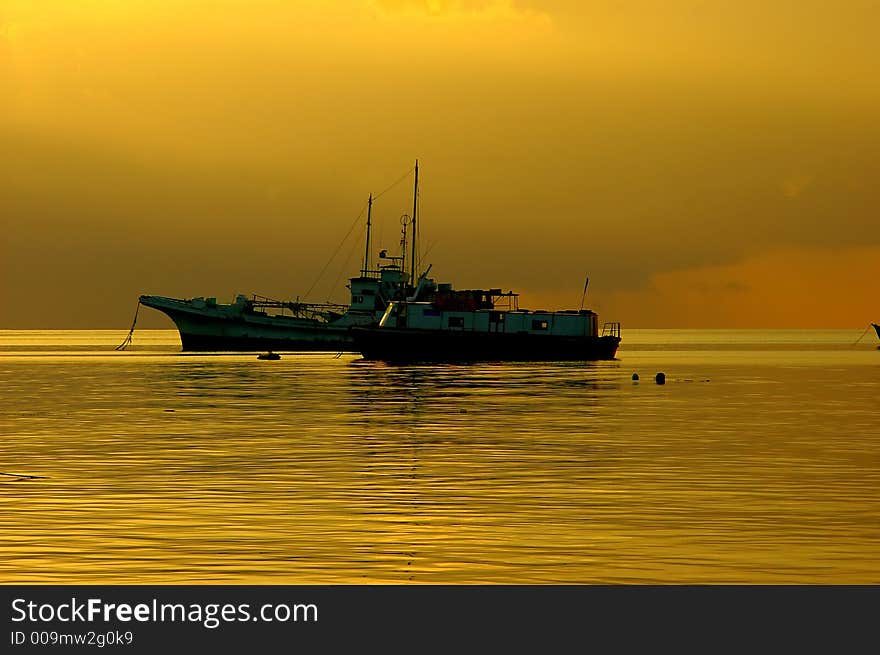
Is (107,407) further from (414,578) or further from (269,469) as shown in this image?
(414,578)

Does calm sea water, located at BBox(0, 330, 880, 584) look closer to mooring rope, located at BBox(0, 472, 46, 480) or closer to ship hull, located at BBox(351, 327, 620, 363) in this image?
mooring rope, located at BBox(0, 472, 46, 480)

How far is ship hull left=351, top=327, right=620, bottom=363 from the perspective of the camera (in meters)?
123

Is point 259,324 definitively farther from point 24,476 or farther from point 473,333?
point 24,476

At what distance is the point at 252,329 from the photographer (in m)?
160

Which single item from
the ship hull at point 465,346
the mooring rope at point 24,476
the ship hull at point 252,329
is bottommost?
the mooring rope at point 24,476

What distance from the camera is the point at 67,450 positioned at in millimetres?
42188

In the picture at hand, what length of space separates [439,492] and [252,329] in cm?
12975

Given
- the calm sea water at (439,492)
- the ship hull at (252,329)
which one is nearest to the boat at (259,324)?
the ship hull at (252,329)

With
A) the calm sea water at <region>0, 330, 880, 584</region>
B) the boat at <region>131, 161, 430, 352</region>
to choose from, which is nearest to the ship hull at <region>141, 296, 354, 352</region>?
the boat at <region>131, 161, 430, 352</region>

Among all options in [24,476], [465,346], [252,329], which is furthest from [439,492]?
[252,329]

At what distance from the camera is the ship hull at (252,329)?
157125 mm

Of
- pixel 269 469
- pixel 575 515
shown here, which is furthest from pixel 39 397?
pixel 575 515

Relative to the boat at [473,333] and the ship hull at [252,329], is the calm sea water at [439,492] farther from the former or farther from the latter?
the ship hull at [252,329]
